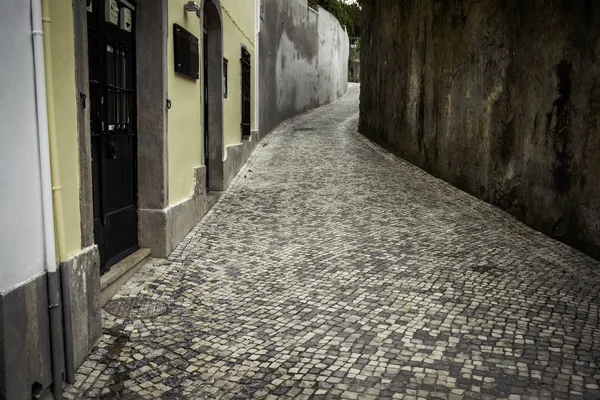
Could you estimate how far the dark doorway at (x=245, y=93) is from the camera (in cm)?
1295

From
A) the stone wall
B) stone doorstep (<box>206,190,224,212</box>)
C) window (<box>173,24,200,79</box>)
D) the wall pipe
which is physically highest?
the stone wall

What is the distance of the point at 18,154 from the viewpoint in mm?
3109

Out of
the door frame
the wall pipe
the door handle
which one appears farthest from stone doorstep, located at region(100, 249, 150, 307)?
the wall pipe

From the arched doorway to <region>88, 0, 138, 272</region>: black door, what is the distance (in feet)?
12.3

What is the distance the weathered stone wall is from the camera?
21.4ft

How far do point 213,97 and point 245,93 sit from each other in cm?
358

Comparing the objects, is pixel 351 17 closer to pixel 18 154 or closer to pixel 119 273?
pixel 119 273

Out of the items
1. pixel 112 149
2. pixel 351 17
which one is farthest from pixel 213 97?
pixel 351 17

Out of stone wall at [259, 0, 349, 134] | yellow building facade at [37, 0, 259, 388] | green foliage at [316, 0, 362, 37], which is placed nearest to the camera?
yellow building facade at [37, 0, 259, 388]

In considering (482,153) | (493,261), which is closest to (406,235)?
(493,261)

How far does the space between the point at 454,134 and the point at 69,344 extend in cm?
813

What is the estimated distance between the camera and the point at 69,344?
357 cm

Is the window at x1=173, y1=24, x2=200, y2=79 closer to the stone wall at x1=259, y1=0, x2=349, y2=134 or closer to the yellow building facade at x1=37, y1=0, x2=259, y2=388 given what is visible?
the yellow building facade at x1=37, y1=0, x2=259, y2=388

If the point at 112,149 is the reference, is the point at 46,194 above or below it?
below
